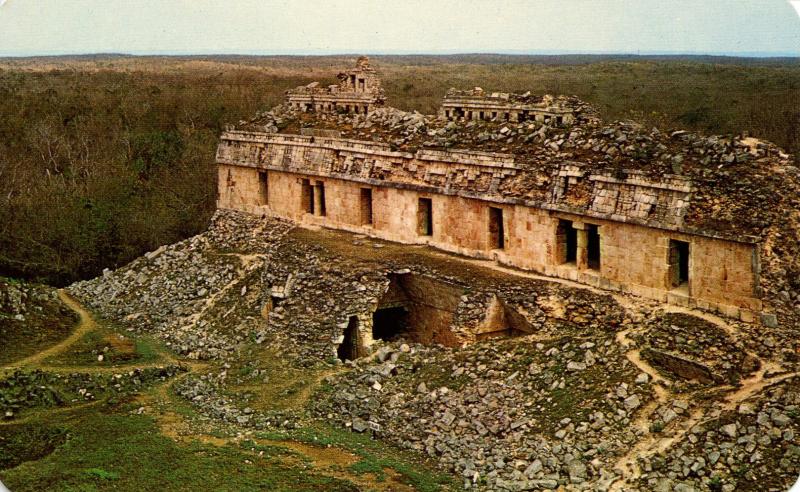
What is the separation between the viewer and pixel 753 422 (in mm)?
11336

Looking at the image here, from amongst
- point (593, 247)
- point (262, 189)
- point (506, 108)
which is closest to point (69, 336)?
point (262, 189)

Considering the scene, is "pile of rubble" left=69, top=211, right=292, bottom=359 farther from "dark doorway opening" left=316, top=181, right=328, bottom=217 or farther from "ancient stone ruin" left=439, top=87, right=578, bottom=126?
"ancient stone ruin" left=439, top=87, right=578, bottom=126

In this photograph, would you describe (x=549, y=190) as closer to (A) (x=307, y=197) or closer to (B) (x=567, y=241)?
(B) (x=567, y=241)

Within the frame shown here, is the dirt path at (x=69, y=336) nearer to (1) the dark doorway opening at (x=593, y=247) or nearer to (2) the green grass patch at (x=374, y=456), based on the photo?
(2) the green grass patch at (x=374, y=456)

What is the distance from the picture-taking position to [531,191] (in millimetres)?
16766

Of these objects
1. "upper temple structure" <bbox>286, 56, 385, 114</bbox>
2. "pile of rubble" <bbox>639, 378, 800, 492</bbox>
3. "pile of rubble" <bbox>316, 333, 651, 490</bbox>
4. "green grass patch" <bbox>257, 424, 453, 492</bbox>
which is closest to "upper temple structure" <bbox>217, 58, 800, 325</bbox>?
"upper temple structure" <bbox>286, 56, 385, 114</bbox>

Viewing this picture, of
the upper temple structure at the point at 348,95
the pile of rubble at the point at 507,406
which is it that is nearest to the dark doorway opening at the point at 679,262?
the pile of rubble at the point at 507,406

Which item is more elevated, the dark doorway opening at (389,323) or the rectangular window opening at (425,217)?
the rectangular window opening at (425,217)

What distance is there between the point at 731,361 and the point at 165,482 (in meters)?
8.01

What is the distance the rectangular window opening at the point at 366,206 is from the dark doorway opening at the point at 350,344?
4223 millimetres

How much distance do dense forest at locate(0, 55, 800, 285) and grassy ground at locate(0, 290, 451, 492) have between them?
10.5 metres

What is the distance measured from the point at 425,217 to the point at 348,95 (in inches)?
276

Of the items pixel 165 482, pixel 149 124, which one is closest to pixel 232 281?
pixel 165 482

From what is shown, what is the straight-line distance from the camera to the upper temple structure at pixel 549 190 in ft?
44.8
